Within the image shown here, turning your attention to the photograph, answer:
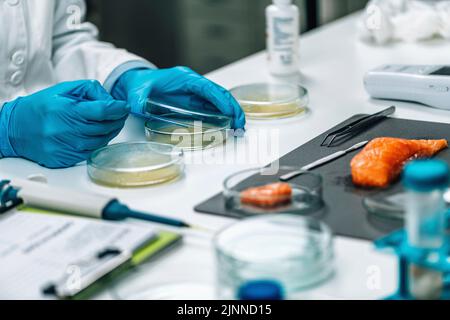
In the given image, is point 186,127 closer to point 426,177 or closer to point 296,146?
point 296,146

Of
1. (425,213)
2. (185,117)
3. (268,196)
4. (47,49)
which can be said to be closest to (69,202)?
(268,196)

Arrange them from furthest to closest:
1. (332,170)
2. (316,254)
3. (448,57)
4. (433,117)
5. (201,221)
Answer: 1. (448,57)
2. (433,117)
3. (332,170)
4. (201,221)
5. (316,254)

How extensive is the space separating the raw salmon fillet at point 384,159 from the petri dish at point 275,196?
2.7 inches

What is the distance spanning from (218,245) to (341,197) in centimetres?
28

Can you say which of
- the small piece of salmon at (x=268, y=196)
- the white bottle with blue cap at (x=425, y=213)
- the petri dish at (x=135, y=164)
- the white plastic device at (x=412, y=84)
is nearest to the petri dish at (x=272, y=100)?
the white plastic device at (x=412, y=84)

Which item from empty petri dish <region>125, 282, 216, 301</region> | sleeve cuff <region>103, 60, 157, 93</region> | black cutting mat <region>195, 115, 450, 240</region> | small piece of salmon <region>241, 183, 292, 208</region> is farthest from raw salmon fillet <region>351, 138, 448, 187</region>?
sleeve cuff <region>103, 60, 157, 93</region>

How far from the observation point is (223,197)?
1.13m

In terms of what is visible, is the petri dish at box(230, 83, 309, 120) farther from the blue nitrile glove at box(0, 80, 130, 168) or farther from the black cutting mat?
the blue nitrile glove at box(0, 80, 130, 168)

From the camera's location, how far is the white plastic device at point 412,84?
4.91 feet

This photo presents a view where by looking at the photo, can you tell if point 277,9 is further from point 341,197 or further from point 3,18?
point 341,197

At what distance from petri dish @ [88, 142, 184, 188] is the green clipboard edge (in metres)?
0.20

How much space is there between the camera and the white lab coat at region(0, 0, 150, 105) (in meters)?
1.52
